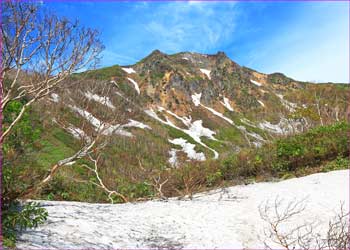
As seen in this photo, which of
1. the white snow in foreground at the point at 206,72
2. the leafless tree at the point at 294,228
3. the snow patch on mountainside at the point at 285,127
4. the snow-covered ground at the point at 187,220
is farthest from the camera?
the white snow in foreground at the point at 206,72

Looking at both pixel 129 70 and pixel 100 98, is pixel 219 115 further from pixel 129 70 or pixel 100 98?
pixel 100 98

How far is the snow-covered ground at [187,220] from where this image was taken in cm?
638

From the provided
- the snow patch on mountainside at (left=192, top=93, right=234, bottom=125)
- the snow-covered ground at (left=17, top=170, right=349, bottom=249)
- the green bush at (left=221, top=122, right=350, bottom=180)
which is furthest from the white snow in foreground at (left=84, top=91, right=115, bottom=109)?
the snow patch on mountainside at (left=192, top=93, right=234, bottom=125)

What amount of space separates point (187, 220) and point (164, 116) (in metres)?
138

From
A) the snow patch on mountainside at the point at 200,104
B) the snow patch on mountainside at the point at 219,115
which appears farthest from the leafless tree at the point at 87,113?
the snow patch on mountainside at the point at 200,104

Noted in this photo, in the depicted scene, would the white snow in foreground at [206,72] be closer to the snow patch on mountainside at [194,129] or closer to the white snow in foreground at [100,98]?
the snow patch on mountainside at [194,129]

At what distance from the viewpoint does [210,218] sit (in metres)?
8.39

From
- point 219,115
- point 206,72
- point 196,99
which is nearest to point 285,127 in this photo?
point 219,115

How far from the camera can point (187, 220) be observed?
8172 mm

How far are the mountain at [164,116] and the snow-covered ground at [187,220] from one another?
1.49 m

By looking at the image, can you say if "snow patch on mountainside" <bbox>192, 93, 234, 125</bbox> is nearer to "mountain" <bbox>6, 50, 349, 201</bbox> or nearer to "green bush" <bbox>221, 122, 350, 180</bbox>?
"mountain" <bbox>6, 50, 349, 201</bbox>

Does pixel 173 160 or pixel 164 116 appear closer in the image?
pixel 173 160

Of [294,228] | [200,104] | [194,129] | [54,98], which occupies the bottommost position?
[294,228]

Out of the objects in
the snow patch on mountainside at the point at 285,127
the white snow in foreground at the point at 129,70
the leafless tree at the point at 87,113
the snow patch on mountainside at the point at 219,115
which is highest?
the white snow in foreground at the point at 129,70
